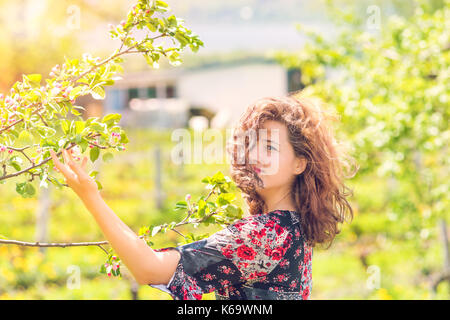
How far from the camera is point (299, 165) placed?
5.22 feet

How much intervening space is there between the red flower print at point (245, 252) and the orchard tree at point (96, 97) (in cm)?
13

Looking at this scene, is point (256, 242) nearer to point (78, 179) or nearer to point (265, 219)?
point (265, 219)

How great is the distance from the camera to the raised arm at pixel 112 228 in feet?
3.82

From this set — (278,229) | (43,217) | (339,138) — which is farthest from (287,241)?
(43,217)

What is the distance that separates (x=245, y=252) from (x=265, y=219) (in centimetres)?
13

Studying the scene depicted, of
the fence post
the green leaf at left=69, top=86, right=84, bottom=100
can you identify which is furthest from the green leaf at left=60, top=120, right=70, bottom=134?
the fence post

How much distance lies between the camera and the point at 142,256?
3.93 feet

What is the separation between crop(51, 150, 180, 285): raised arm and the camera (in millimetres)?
1164

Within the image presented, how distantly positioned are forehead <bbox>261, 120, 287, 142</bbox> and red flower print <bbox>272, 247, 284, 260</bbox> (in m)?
0.34

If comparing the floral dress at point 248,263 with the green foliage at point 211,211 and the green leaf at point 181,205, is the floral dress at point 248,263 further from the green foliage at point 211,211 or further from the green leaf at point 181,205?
the green leaf at point 181,205

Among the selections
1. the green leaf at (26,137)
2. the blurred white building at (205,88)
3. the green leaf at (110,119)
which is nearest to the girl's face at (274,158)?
the green leaf at (110,119)

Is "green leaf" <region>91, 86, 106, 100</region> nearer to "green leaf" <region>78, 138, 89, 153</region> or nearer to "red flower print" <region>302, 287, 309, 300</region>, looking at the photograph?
"green leaf" <region>78, 138, 89, 153</region>
